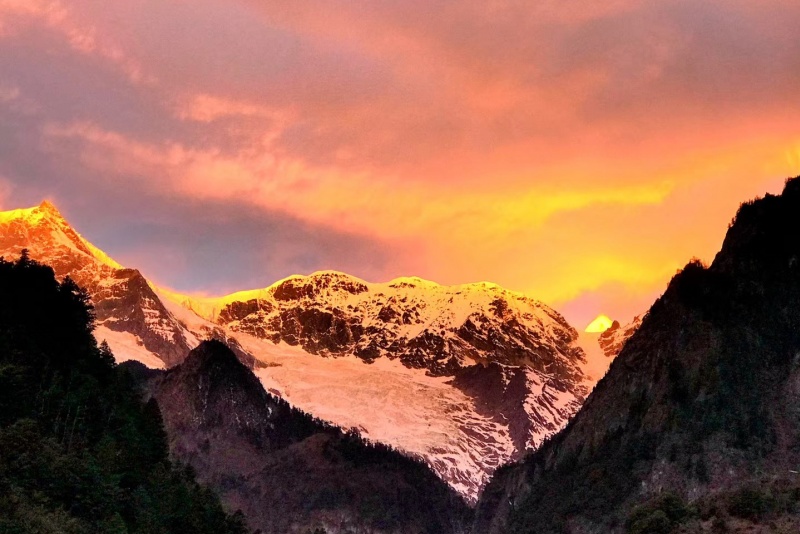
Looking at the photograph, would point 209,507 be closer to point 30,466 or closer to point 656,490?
point 30,466

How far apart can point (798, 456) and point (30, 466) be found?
11411 centimetres

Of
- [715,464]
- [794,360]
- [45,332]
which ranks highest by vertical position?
[794,360]

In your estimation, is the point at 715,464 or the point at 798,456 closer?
the point at 798,456

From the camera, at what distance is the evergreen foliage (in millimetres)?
104812

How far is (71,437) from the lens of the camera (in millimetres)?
129375

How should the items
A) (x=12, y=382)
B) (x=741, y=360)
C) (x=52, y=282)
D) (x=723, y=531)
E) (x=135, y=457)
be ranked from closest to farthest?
(x=723, y=531) → (x=12, y=382) → (x=135, y=457) → (x=52, y=282) → (x=741, y=360)

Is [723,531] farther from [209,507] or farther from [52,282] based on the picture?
[52,282]

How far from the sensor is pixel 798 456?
169 metres

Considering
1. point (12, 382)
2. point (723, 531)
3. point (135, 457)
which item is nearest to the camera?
point (723, 531)

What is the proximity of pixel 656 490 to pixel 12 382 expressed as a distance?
111685 mm

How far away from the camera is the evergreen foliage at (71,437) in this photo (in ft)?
344

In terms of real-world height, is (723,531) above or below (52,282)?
below

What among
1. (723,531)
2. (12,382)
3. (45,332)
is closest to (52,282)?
(45,332)

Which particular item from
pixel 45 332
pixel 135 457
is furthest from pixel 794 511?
pixel 45 332
